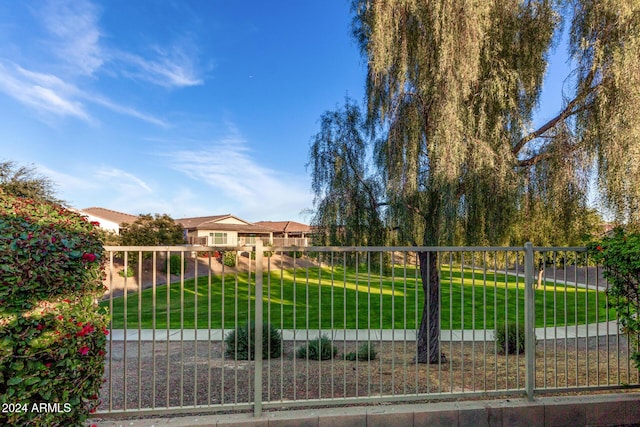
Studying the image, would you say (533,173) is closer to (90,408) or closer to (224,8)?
(90,408)

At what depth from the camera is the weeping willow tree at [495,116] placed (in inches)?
163

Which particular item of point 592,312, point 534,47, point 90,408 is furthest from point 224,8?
point 592,312

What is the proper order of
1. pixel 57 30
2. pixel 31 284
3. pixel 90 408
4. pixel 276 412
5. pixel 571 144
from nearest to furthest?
pixel 31 284, pixel 90 408, pixel 276 412, pixel 571 144, pixel 57 30

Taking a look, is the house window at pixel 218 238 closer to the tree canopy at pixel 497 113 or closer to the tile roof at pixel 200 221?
the tile roof at pixel 200 221

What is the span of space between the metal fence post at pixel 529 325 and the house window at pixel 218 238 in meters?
26.5

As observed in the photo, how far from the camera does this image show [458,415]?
9.45ft

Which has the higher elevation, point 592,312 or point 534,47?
point 534,47

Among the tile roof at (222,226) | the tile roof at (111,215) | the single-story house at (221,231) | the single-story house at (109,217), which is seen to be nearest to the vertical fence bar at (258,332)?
the single-story house at (221,231)

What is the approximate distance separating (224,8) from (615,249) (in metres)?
9.43

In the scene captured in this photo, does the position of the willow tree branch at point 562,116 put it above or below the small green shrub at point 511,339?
above

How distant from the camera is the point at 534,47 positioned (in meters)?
4.72

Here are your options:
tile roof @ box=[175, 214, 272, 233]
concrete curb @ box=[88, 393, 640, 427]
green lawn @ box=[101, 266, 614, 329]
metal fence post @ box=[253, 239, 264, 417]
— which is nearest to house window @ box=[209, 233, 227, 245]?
tile roof @ box=[175, 214, 272, 233]

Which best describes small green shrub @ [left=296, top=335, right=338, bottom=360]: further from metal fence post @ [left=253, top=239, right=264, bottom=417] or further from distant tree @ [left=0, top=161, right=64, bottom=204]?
distant tree @ [left=0, top=161, right=64, bottom=204]

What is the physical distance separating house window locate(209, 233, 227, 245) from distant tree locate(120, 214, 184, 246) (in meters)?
5.55
